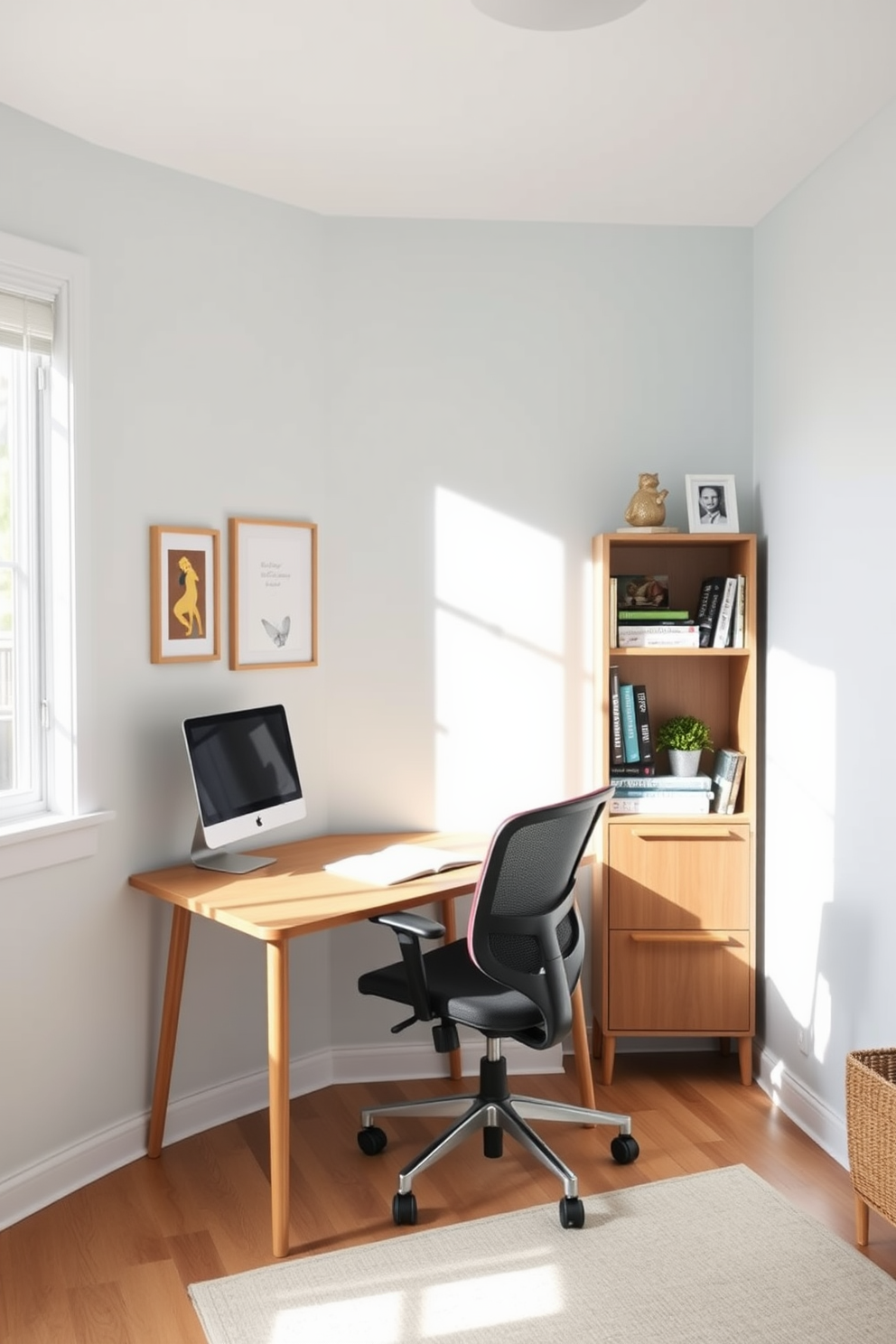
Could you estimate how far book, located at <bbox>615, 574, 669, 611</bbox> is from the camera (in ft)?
11.6

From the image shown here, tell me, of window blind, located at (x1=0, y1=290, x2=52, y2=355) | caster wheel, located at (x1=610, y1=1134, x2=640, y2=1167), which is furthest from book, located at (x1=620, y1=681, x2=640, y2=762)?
window blind, located at (x1=0, y1=290, x2=52, y2=355)

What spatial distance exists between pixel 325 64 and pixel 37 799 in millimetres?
1860

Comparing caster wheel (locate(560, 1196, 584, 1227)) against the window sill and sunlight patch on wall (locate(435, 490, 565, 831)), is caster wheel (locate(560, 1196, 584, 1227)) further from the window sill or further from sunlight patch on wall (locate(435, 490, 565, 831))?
the window sill

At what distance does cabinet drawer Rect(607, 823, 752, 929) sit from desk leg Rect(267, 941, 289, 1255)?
1.21m

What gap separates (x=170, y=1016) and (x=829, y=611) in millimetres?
2052

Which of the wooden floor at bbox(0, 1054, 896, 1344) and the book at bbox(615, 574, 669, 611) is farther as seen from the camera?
the book at bbox(615, 574, 669, 611)

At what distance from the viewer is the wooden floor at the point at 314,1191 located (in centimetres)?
240

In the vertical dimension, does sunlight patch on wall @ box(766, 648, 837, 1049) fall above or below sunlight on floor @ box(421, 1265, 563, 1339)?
above

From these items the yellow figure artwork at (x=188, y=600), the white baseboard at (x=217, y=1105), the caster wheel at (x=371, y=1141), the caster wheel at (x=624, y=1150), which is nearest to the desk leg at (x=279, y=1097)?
the caster wheel at (x=371, y=1141)

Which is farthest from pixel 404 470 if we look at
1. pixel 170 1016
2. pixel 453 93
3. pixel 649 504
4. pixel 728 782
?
pixel 170 1016

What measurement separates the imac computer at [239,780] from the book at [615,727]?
0.95m

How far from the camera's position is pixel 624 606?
354cm

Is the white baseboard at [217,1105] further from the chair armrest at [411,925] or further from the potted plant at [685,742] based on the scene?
the potted plant at [685,742]

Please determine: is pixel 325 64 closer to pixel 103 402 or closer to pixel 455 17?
pixel 455 17
